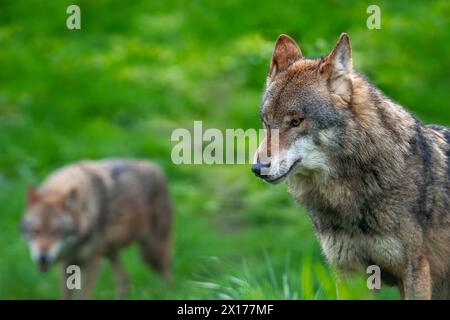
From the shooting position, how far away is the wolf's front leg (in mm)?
5578

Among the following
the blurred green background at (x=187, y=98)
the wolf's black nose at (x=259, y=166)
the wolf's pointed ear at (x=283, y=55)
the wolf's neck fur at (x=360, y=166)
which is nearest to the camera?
the wolf's black nose at (x=259, y=166)

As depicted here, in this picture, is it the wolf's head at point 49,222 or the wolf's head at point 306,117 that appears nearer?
the wolf's head at point 306,117

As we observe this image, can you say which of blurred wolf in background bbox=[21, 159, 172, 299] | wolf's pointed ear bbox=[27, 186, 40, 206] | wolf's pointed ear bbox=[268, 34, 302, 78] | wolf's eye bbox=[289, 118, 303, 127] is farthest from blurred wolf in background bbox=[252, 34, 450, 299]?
wolf's pointed ear bbox=[27, 186, 40, 206]

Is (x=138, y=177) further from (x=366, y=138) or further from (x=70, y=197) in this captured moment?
(x=366, y=138)

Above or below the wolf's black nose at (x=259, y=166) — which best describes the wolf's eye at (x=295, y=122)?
above

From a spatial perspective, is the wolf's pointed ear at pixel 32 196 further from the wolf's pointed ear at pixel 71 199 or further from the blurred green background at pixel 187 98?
the blurred green background at pixel 187 98

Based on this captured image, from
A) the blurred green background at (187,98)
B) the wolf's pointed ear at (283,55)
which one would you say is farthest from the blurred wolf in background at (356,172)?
the blurred green background at (187,98)

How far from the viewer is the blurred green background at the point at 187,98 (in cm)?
1008

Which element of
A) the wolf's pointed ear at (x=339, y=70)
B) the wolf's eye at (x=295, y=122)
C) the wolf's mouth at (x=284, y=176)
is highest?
the wolf's pointed ear at (x=339, y=70)

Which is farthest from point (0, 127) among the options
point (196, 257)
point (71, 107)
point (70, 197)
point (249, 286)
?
point (249, 286)

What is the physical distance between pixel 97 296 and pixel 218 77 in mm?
11056

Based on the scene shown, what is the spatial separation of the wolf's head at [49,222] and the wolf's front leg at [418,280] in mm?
7348

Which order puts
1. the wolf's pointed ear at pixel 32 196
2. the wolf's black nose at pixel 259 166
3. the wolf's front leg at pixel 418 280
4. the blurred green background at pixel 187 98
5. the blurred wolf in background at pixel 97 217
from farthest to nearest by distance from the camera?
the blurred wolf in background at pixel 97 217
the wolf's pointed ear at pixel 32 196
the blurred green background at pixel 187 98
the wolf's front leg at pixel 418 280
the wolf's black nose at pixel 259 166

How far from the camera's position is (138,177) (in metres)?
13.4
